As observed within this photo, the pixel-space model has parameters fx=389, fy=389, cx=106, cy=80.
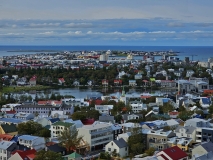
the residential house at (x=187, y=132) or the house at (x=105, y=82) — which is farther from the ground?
the residential house at (x=187, y=132)

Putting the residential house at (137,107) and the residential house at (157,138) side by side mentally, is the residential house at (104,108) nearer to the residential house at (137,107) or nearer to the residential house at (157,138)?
the residential house at (137,107)

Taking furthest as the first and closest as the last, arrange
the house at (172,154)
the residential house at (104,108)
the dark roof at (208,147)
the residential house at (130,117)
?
the residential house at (104,108)
the residential house at (130,117)
the dark roof at (208,147)
the house at (172,154)

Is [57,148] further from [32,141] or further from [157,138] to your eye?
[157,138]

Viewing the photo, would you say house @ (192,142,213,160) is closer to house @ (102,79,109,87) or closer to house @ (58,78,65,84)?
house @ (102,79,109,87)

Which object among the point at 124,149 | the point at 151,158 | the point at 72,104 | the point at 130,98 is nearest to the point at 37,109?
the point at 72,104

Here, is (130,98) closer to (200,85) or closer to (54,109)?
(54,109)

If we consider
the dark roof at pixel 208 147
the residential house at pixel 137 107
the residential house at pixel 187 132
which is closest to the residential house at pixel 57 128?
the residential house at pixel 187 132

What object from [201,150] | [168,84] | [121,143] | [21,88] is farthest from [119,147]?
[168,84]
